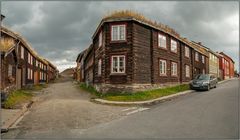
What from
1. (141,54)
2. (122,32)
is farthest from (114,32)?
(141,54)

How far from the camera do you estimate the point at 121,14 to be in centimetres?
2320

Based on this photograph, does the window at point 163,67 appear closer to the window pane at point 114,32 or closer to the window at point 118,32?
the window at point 118,32

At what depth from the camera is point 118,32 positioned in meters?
23.0

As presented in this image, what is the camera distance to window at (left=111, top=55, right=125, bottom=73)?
2252 cm

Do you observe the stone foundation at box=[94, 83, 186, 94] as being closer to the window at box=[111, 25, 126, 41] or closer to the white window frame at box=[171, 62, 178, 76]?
the window at box=[111, 25, 126, 41]

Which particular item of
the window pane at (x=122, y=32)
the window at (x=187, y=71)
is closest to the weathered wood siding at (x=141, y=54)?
the window pane at (x=122, y=32)

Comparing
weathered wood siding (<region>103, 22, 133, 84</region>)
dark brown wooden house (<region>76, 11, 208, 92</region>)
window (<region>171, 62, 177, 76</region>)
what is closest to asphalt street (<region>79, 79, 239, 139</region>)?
weathered wood siding (<region>103, 22, 133, 84</region>)

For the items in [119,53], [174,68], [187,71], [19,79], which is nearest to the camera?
[119,53]

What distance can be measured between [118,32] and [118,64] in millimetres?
2895

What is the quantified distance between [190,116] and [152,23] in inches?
562

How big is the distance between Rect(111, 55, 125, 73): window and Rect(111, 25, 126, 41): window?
170 centimetres

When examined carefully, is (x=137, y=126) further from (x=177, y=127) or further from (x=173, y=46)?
(x=173, y=46)

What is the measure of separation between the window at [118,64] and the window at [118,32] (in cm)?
170

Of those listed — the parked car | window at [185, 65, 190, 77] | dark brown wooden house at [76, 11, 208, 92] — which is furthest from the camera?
window at [185, 65, 190, 77]
